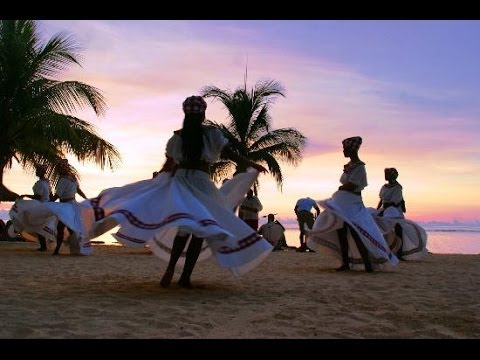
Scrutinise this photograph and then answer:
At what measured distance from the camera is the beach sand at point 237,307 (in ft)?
12.5

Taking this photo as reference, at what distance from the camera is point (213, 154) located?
5875 millimetres

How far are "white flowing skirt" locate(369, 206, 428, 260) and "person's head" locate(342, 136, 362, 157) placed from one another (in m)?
3.61

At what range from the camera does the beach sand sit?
3.81m

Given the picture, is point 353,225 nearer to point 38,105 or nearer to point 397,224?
point 397,224

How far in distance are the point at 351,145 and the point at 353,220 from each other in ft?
3.54

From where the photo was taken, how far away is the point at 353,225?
8.52 meters

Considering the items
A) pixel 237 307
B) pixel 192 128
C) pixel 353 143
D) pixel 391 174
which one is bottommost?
pixel 237 307

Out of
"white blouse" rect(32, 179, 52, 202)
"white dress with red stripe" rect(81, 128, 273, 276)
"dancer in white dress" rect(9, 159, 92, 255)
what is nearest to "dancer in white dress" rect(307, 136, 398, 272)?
"white dress with red stripe" rect(81, 128, 273, 276)

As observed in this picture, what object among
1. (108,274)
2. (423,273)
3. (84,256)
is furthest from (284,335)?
(84,256)

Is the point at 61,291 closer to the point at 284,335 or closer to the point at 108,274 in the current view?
the point at 108,274

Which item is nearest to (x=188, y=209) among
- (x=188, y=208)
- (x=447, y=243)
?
(x=188, y=208)

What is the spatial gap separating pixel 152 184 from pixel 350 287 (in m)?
2.37

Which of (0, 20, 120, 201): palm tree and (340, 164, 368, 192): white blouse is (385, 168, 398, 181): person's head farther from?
(0, 20, 120, 201): palm tree

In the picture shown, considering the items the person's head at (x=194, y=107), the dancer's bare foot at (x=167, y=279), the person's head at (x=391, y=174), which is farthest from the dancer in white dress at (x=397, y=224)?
the person's head at (x=194, y=107)
